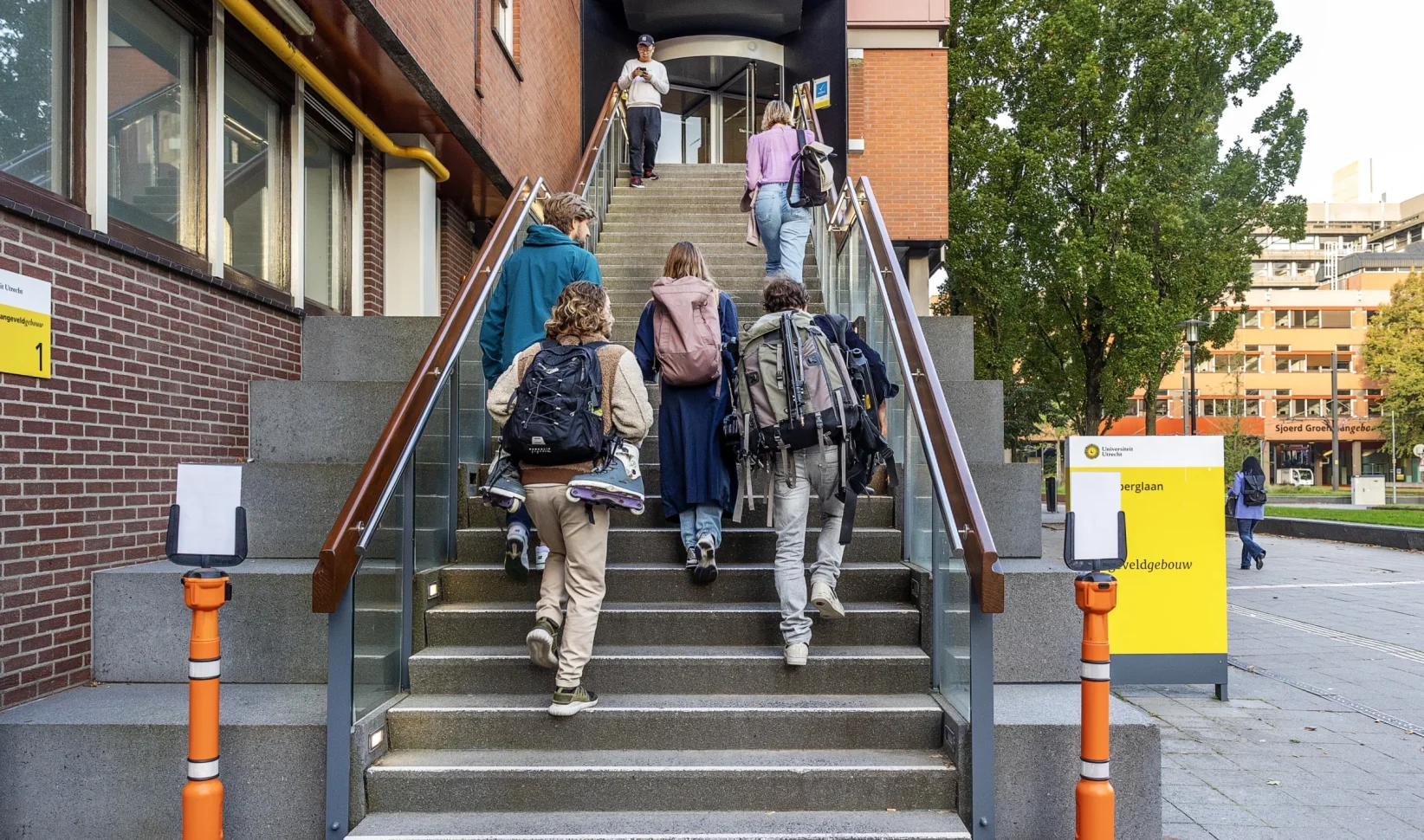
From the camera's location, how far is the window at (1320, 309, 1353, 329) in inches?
2758

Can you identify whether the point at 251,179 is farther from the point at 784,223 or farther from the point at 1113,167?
the point at 1113,167

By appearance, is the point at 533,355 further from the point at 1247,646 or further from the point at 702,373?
the point at 1247,646

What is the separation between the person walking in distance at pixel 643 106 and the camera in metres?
12.5

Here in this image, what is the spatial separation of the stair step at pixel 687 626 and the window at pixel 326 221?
4.02m

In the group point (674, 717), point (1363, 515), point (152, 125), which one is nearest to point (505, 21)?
point (152, 125)

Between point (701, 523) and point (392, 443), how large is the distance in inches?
67.4

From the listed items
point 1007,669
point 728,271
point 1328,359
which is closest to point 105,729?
point 1007,669

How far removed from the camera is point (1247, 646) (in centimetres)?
934

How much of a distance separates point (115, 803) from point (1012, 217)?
72.4 feet

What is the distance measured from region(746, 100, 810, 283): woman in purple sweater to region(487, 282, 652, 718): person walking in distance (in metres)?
4.02

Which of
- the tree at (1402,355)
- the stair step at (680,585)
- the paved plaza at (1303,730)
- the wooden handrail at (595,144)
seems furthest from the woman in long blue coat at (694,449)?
the tree at (1402,355)

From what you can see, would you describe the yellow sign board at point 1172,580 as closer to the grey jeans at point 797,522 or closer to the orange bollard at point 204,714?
the grey jeans at point 797,522

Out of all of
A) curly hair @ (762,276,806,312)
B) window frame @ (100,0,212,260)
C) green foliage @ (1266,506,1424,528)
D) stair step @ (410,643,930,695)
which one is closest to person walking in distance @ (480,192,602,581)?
stair step @ (410,643,930,695)

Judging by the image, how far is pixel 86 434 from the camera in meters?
4.89
